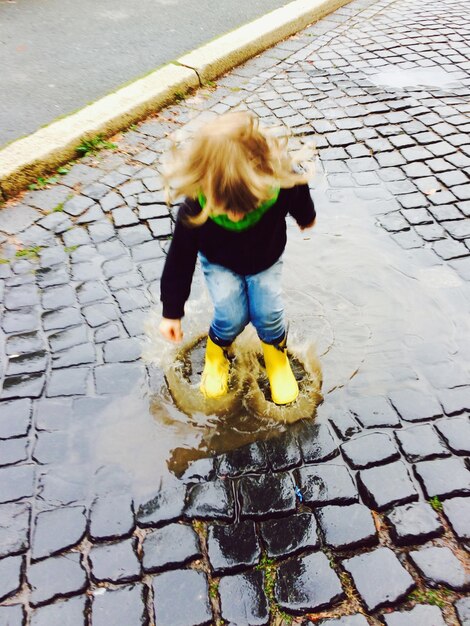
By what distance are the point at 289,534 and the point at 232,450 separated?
17.6 inches

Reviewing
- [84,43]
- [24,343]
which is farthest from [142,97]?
[24,343]

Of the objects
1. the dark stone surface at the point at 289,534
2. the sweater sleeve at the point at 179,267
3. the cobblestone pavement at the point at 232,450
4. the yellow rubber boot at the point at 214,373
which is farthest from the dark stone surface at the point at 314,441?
the sweater sleeve at the point at 179,267

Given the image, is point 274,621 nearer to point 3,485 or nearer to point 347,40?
point 3,485

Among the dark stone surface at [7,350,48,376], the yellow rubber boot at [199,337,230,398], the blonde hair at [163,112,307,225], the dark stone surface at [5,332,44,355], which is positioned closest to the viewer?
the blonde hair at [163,112,307,225]

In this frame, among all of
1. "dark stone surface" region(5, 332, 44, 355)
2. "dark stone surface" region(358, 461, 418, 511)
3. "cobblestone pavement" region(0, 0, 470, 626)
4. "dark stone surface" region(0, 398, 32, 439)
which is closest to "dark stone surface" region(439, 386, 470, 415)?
"cobblestone pavement" region(0, 0, 470, 626)

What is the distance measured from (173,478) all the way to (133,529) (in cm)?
26

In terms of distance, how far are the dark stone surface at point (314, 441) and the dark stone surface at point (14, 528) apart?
3.82 ft

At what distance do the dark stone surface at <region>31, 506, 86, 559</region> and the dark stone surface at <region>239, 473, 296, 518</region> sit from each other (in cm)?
65

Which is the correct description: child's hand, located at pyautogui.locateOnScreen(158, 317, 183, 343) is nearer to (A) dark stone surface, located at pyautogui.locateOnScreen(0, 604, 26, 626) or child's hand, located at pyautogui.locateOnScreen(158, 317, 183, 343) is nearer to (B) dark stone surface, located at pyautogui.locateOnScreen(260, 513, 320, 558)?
(B) dark stone surface, located at pyautogui.locateOnScreen(260, 513, 320, 558)

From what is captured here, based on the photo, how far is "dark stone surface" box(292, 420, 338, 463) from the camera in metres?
2.39

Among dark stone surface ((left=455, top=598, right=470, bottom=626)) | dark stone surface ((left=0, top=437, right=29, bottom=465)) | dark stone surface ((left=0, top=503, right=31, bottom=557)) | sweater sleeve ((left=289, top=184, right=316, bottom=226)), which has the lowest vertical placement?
dark stone surface ((left=455, top=598, right=470, bottom=626))

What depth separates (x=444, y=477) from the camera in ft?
7.52

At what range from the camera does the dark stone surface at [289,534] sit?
82.0 inches

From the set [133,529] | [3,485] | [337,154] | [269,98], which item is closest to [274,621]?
[133,529]
